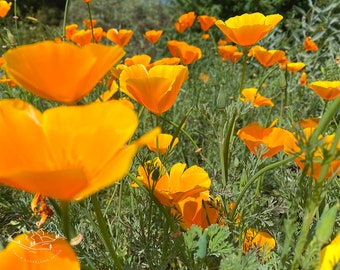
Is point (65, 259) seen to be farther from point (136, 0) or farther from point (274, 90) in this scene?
point (136, 0)

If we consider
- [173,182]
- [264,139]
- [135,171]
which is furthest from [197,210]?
[135,171]

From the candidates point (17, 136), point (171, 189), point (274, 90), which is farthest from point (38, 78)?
point (274, 90)

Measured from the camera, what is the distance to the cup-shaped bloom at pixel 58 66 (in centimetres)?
69

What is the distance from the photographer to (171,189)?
1158 millimetres

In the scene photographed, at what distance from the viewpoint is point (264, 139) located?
129 centimetres

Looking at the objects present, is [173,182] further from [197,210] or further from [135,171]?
[135,171]

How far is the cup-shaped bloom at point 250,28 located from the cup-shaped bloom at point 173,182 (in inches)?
17.8

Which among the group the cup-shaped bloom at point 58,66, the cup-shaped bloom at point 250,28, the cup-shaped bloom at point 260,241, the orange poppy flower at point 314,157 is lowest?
the cup-shaped bloom at point 260,241

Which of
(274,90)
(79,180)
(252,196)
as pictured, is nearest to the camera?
(79,180)

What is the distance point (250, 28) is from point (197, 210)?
57 cm

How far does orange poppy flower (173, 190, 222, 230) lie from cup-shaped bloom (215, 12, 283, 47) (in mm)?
497

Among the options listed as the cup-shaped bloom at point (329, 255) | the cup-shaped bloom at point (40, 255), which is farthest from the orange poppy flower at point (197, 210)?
the cup-shaped bloom at point (40, 255)

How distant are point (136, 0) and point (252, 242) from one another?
8.36 m

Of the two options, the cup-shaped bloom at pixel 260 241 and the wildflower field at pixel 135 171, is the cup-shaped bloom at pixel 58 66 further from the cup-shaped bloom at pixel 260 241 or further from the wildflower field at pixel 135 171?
the cup-shaped bloom at pixel 260 241
